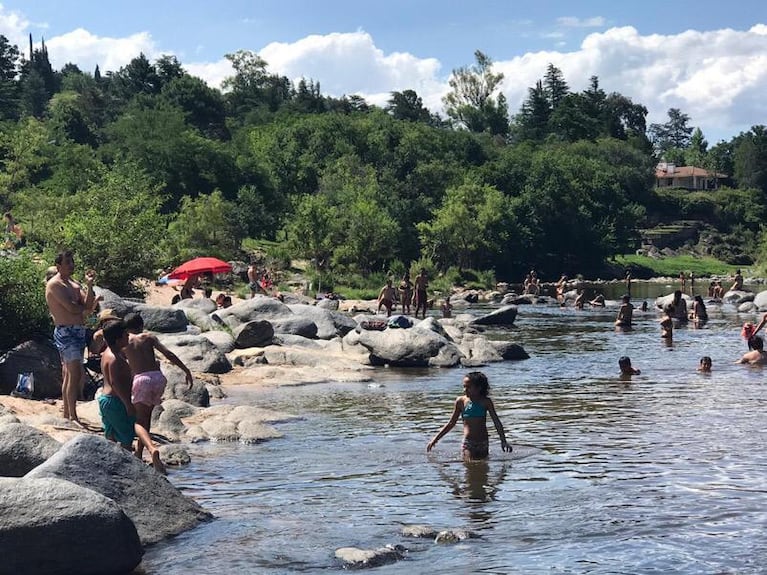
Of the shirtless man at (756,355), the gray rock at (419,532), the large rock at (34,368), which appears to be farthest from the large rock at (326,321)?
the gray rock at (419,532)

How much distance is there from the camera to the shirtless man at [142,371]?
35.1 feet

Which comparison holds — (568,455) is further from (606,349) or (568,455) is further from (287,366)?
(606,349)

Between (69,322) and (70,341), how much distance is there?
0.23m

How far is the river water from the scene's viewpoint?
8.55m

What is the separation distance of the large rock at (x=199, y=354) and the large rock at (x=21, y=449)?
9964 millimetres

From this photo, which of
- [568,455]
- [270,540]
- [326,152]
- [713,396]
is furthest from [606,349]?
[326,152]

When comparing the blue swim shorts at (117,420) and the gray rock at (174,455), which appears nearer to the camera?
the blue swim shorts at (117,420)

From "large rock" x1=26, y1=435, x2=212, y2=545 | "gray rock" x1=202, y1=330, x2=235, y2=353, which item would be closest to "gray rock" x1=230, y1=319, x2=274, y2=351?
"gray rock" x1=202, y1=330, x2=235, y2=353

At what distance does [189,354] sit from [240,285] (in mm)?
25984

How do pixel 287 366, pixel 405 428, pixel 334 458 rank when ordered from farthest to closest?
1. pixel 287 366
2. pixel 405 428
3. pixel 334 458

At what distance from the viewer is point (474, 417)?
12.6 m

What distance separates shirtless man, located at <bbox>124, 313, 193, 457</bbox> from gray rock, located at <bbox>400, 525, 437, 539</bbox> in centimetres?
315

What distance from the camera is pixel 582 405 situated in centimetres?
1733

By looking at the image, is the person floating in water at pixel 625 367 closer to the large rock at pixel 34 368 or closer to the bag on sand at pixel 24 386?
the large rock at pixel 34 368
